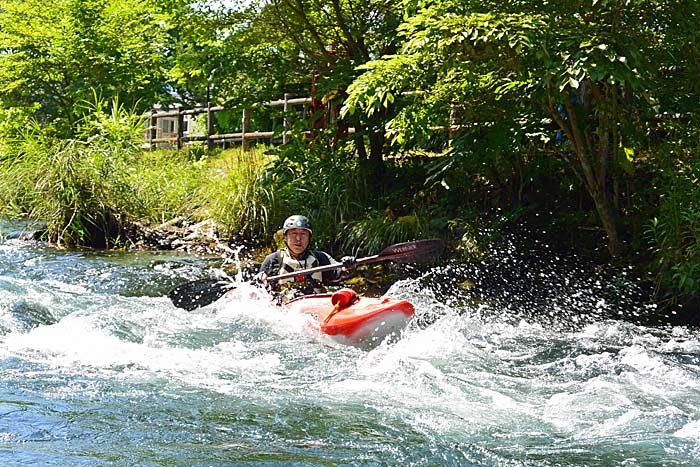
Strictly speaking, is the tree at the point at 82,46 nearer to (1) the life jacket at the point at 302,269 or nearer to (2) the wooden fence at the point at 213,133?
(2) the wooden fence at the point at 213,133

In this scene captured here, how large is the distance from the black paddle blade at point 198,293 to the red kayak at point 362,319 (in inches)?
59.2

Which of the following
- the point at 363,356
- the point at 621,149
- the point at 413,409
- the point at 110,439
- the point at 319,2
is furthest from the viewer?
the point at 319,2

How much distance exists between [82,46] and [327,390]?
15490mm

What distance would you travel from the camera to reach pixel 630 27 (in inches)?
307

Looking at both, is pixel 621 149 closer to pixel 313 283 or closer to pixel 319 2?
pixel 313 283

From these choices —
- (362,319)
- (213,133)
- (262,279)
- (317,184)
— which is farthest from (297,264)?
(213,133)

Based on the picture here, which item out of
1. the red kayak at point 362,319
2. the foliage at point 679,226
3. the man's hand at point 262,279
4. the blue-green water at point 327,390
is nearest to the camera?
the blue-green water at point 327,390

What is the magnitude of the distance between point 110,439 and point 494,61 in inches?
190

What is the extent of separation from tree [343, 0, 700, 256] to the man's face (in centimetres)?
115

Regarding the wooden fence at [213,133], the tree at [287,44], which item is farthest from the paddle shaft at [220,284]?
the wooden fence at [213,133]

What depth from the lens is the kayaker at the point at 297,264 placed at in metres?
8.12

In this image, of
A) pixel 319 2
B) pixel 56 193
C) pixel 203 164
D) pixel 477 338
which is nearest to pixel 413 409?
pixel 477 338

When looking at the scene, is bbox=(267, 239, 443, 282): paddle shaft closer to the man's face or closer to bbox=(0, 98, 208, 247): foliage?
the man's face

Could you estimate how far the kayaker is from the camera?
8117 millimetres
